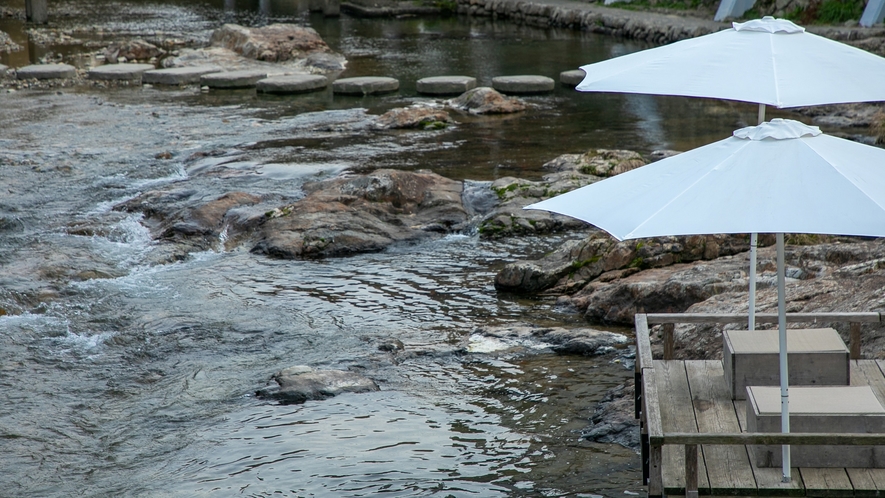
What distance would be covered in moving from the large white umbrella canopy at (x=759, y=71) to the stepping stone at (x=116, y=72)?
19.1 m

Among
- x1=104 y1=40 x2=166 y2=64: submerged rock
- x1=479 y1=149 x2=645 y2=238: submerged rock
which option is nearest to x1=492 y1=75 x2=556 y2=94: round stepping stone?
x1=479 y1=149 x2=645 y2=238: submerged rock

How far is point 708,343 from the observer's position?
283 inches

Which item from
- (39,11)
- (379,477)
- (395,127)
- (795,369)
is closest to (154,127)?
(395,127)

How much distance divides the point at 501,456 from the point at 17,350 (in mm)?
4682

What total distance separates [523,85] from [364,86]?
352 centimetres

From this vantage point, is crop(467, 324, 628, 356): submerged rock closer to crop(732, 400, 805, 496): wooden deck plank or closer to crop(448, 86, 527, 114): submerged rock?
crop(732, 400, 805, 496): wooden deck plank

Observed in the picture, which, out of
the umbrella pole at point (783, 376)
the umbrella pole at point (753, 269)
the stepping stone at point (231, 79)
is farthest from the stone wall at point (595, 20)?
the umbrella pole at point (783, 376)

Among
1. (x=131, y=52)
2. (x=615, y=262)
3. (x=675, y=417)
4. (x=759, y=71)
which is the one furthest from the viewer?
(x=131, y=52)

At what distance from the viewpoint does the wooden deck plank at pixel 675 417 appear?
4.49 m

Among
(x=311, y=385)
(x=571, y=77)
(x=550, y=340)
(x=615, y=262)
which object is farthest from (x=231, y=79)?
(x=311, y=385)

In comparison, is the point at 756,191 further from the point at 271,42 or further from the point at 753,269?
the point at 271,42

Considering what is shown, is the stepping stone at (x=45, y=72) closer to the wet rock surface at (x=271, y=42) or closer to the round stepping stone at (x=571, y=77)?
the wet rock surface at (x=271, y=42)

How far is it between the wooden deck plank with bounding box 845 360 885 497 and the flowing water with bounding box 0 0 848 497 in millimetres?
1483

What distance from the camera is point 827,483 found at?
4.39m
